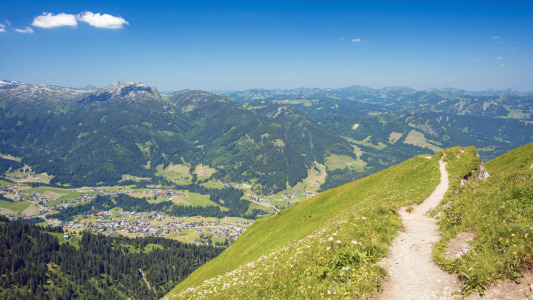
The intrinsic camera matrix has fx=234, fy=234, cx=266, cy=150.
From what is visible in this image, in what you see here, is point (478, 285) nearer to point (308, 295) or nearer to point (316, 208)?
point (308, 295)

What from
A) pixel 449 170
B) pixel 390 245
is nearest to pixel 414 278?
pixel 390 245

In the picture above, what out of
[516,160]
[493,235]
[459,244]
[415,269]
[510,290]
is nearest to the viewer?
[510,290]

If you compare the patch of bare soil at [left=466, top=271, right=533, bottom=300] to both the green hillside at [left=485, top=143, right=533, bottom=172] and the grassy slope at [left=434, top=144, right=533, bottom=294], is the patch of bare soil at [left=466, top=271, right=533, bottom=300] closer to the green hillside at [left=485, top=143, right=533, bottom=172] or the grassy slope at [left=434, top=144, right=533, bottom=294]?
the grassy slope at [left=434, top=144, right=533, bottom=294]

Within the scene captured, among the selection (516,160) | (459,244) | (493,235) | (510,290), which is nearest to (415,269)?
(459,244)

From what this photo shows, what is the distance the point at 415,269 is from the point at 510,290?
419cm

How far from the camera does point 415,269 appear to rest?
12.5 m

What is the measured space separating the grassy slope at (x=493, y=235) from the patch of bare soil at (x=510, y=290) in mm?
172

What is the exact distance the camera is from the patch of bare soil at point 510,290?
27.2 feet

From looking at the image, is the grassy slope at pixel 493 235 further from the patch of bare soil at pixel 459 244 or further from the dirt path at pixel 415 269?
the dirt path at pixel 415 269

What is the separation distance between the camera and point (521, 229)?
1031 cm

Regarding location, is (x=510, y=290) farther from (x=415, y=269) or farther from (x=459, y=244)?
(x=459, y=244)

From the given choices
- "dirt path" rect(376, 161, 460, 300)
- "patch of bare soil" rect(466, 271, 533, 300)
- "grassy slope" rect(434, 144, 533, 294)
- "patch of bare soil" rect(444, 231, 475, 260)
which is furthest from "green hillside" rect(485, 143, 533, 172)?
"patch of bare soil" rect(466, 271, 533, 300)

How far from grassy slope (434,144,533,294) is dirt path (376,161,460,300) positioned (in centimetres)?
64

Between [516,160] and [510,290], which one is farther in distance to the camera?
[516,160]
